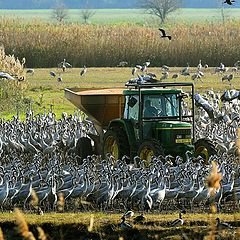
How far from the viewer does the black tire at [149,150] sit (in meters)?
12.1

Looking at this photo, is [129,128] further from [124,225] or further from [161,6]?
[161,6]

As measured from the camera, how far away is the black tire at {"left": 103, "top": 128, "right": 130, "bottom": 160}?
1303 centimetres

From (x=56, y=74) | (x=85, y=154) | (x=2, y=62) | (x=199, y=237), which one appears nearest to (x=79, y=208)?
(x=199, y=237)

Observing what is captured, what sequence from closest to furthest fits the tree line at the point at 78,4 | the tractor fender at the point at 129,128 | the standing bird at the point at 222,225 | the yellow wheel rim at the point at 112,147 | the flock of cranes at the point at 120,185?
the standing bird at the point at 222,225 < the flock of cranes at the point at 120,185 < the tractor fender at the point at 129,128 < the yellow wheel rim at the point at 112,147 < the tree line at the point at 78,4

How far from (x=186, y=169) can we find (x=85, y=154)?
3.38 meters

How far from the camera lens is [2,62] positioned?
26266mm

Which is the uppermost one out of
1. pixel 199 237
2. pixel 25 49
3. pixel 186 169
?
pixel 25 49

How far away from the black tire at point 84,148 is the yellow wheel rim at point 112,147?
87cm

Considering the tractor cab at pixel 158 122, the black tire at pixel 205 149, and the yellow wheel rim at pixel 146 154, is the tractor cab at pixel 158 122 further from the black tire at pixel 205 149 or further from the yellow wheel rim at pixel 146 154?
the black tire at pixel 205 149

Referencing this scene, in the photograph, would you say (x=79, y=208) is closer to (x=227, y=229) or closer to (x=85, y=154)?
(x=227, y=229)

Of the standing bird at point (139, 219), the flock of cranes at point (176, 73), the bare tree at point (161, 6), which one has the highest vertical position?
the bare tree at point (161, 6)

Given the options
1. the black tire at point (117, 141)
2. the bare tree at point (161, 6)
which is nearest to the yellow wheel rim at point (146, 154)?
the black tire at point (117, 141)

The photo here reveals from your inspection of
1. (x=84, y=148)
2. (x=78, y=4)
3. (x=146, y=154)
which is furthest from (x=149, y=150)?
(x=78, y=4)

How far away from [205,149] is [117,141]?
1.26m
